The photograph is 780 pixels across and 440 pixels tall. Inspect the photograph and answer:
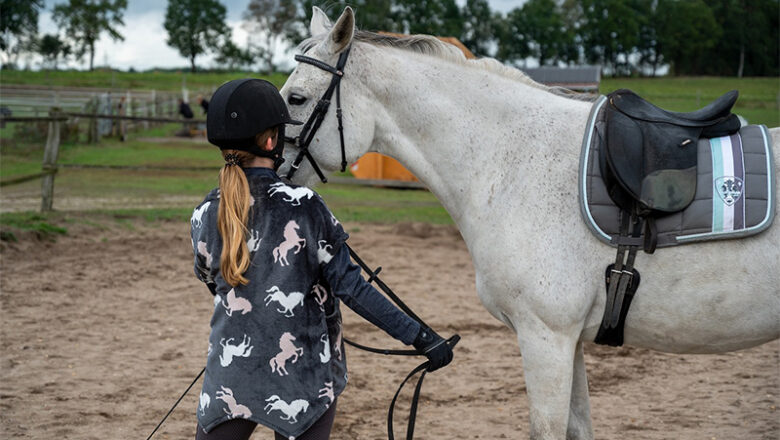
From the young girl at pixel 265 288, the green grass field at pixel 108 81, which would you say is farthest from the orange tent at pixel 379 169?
the green grass field at pixel 108 81

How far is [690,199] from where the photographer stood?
2553mm

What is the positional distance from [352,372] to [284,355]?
303 cm

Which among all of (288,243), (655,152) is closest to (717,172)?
(655,152)

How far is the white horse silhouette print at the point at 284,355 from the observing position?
2066 mm

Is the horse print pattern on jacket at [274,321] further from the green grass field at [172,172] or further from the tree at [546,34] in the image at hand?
the tree at [546,34]

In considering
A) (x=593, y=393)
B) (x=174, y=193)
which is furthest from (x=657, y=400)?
(x=174, y=193)

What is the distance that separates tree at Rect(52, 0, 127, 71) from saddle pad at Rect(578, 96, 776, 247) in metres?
58.3

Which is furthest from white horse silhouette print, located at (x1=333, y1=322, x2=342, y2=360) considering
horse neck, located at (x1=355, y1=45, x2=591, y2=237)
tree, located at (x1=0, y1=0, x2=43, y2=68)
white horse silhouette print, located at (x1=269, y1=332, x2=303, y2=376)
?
tree, located at (x1=0, y1=0, x2=43, y2=68)

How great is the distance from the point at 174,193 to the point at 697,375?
11117 mm

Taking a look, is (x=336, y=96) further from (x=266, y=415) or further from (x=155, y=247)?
(x=155, y=247)

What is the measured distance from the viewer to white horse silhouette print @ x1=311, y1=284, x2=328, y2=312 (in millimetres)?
2160

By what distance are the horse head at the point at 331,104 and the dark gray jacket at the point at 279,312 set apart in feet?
2.54

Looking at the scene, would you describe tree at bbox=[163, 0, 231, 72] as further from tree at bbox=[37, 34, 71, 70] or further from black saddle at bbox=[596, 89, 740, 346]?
black saddle at bbox=[596, 89, 740, 346]

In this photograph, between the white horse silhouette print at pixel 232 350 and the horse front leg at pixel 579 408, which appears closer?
the white horse silhouette print at pixel 232 350
